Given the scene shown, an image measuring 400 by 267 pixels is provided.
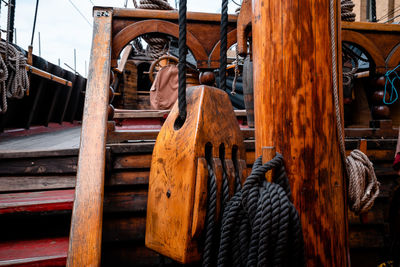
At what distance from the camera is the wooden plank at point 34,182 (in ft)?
4.80

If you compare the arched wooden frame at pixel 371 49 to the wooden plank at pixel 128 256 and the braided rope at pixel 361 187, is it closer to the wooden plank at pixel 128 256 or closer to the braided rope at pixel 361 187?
the braided rope at pixel 361 187

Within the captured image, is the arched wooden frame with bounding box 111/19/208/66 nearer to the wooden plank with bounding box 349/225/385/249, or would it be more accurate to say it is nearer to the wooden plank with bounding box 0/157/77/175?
the wooden plank with bounding box 0/157/77/175

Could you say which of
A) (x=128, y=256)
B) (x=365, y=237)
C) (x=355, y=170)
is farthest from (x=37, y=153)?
(x=365, y=237)

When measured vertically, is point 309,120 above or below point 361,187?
above

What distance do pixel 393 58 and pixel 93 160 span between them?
218 centimetres

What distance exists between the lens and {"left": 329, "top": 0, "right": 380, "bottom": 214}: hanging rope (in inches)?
29.5

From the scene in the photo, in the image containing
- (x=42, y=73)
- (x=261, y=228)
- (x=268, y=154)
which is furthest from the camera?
(x=42, y=73)

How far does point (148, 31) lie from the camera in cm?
160

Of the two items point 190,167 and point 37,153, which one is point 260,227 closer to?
point 190,167

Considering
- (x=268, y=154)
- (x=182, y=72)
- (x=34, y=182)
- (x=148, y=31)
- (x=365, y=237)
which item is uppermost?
(x=148, y=31)

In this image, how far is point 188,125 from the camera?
77 centimetres

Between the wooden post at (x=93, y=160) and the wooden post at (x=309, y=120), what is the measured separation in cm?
75

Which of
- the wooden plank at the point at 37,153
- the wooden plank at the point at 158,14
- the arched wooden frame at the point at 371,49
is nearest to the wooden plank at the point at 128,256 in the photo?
the wooden plank at the point at 37,153

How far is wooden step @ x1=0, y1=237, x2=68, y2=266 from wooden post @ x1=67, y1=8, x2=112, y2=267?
207 mm
